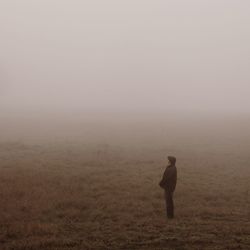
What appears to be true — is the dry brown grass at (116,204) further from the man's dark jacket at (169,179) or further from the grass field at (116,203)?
the man's dark jacket at (169,179)

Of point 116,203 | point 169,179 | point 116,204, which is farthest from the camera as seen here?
point 116,203

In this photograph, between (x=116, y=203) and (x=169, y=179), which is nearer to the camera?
(x=169, y=179)

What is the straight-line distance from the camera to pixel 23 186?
20.0 meters

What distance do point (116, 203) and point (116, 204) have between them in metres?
0.23

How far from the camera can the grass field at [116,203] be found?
13.6 m

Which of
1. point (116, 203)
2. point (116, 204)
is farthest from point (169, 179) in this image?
point (116, 203)

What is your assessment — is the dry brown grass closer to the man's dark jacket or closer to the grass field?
the grass field

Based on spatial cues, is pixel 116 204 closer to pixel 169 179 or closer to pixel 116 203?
pixel 116 203

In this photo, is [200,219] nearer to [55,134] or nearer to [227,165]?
[227,165]

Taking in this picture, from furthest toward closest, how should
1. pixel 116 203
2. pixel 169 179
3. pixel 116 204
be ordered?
pixel 116 203
pixel 116 204
pixel 169 179

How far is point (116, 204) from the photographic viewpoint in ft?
58.8

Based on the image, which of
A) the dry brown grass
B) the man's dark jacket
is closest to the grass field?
the dry brown grass

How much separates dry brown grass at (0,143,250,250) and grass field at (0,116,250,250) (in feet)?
0.11

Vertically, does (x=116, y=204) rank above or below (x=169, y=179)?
below
